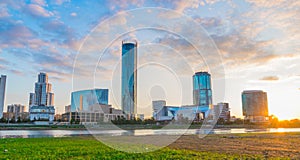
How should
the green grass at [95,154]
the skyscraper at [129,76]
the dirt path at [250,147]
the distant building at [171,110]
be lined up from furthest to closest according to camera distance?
the dirt path at [250,147] → the distant building at [171,110] → the skyscraper at [129,76] → the green grass at [95,154]

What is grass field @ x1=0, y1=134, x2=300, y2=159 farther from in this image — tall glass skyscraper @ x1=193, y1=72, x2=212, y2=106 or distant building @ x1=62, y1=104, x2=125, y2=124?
distant building @ x1=62, y1=104, x2=125, y2=124

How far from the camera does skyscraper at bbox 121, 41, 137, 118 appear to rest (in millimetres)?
15203

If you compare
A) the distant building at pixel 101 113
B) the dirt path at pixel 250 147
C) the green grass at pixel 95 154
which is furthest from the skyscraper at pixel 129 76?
the dirt path at pixel 250 147

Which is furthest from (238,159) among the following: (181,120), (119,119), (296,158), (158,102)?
(119,119)

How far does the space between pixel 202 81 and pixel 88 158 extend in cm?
1107

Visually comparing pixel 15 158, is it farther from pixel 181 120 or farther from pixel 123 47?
pixel 181 120

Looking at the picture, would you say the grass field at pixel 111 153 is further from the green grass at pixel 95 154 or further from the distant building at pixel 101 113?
the distant building at pixel 101 113

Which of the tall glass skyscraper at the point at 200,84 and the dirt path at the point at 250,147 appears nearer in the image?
the dirt path at the point at 250,147

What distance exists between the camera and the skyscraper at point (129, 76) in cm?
1520

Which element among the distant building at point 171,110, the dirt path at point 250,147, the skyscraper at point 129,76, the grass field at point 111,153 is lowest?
the dirt path at point 250,147

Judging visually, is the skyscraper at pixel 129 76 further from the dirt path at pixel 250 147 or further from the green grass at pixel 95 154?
the dirt path at pixel 250 147

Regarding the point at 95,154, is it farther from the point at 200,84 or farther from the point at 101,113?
the point at 101,113

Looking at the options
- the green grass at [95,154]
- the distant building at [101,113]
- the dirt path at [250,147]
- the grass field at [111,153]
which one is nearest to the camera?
the green grass at [95,154]

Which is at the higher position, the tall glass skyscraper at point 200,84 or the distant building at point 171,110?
the tall glass skyscraper at point 200,84
